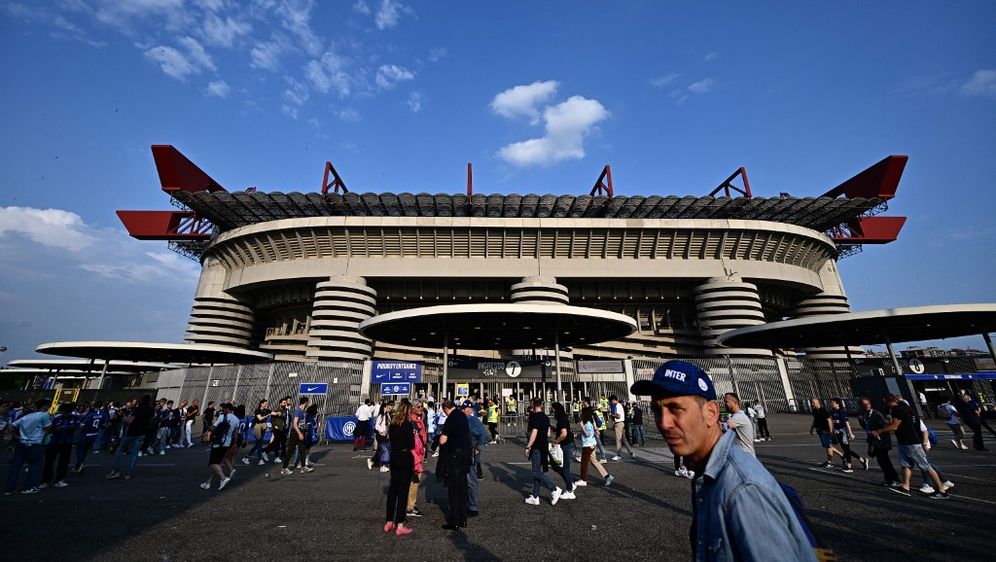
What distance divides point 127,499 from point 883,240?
2448 inches

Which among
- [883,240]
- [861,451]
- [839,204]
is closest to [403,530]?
[861,451]

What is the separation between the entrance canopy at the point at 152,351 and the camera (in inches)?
1103

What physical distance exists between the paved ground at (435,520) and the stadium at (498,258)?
76.7ft

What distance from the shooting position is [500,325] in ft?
74.3

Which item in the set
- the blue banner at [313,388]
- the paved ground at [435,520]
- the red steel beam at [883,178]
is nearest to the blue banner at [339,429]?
the blue banner at [313,388]

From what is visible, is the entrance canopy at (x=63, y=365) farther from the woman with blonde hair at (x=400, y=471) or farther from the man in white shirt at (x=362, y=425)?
the woman with blonde hair at (x=400, y=471)

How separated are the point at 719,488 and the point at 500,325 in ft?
69.3

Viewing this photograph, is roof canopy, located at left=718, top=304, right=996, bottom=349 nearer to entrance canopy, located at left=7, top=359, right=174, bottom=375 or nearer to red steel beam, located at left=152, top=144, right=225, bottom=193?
red steel beam, located at left=152, top=144, right=225, bottom=193

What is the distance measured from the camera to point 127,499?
7.75 meters

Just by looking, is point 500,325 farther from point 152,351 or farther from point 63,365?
point 63,365

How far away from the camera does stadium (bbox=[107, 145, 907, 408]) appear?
3416cm

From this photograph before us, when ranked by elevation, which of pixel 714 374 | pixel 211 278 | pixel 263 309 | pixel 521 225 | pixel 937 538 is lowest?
pixel 937 538

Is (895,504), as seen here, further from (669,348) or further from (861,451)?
(669,348)

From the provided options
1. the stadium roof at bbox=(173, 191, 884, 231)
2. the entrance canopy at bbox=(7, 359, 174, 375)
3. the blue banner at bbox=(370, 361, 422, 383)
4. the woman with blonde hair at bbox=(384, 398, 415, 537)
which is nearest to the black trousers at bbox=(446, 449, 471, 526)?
the woman with blonde hair at bbox=(384, 398, 415, 537)
